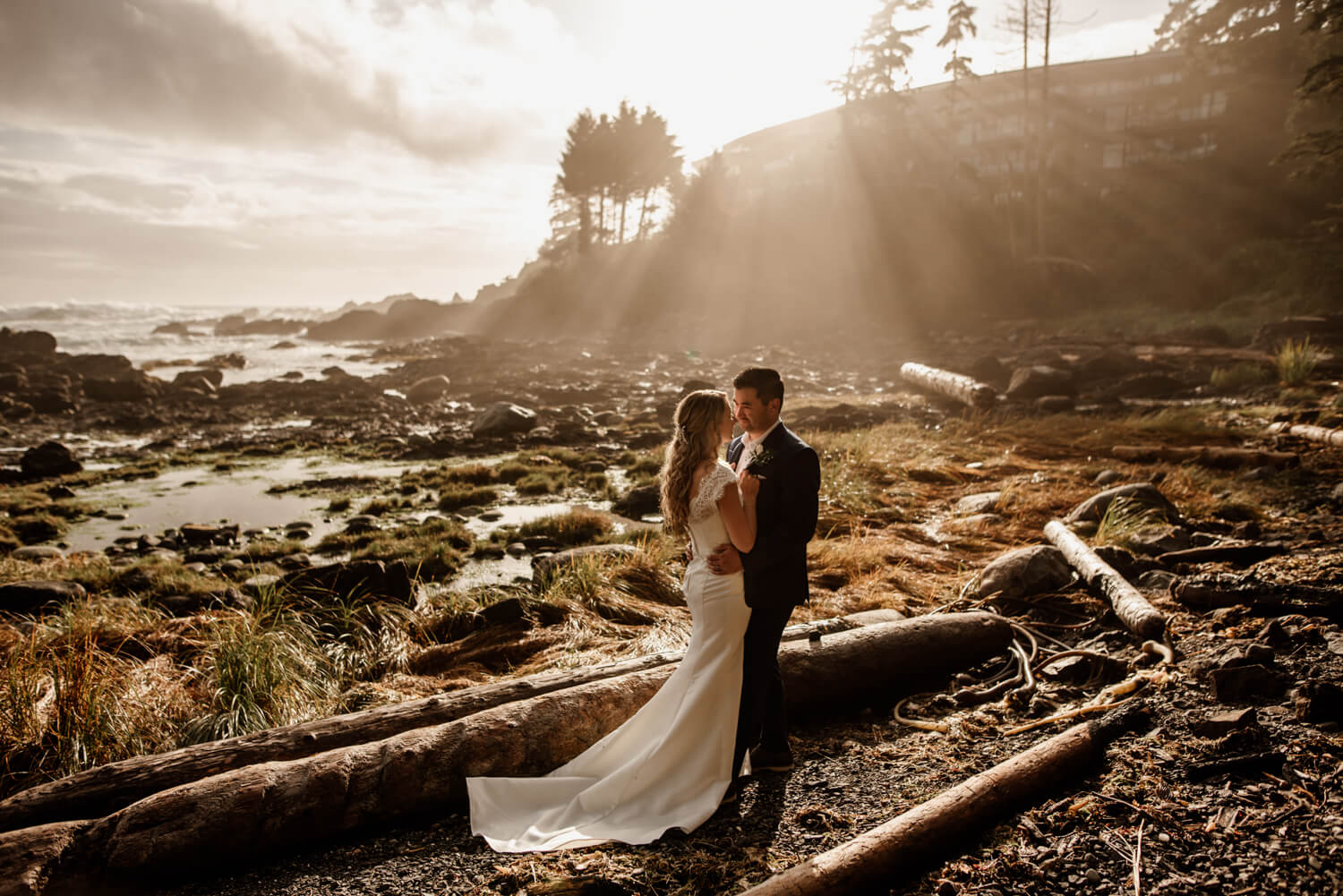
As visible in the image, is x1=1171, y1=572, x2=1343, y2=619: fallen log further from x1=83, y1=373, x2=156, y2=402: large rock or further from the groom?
x1=83, y1=373, x2=156, y2=402: large rock

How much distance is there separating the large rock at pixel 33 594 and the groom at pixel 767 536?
6.79 metres

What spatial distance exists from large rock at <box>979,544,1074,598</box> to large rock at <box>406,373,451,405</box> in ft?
77.3

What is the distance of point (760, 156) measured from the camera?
2442 inches

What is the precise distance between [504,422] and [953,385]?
12016 mm

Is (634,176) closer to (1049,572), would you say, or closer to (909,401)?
(909,401)

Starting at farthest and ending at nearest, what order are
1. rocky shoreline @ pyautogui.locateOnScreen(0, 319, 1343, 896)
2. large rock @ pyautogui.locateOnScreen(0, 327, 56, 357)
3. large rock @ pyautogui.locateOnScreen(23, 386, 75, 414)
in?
large rock @ pyautogui.locateOnScreen(0, 327, 56, 357) → large rock @ pyautogui.locateOnScreen(23, 386, 75, 414) → rocky shoreline @ pyautogui.locateOnScreen(0, 319, 1343, 896)

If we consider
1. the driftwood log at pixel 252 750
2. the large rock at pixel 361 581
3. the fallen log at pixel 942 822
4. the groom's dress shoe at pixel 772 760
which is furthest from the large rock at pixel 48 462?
the fallen log at pixel 942 822

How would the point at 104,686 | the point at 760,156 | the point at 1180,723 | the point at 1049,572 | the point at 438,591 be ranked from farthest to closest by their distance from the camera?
the point at 760,156 → the point at 438,591 → the point at 1049,572 → the point at 104,686 → the point at 1180,723

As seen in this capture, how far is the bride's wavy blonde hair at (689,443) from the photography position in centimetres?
352

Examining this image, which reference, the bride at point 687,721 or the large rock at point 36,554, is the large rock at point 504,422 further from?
the bride at point 687,721

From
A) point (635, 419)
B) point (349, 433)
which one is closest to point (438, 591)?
point (635, 419)

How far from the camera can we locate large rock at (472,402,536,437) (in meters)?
18.4

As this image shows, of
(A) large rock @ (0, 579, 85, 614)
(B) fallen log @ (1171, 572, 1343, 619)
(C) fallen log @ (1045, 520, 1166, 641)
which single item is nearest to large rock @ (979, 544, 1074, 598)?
(C) fallen log @ (1045, 520, 1166, 641)

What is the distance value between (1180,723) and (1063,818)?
117 cm
